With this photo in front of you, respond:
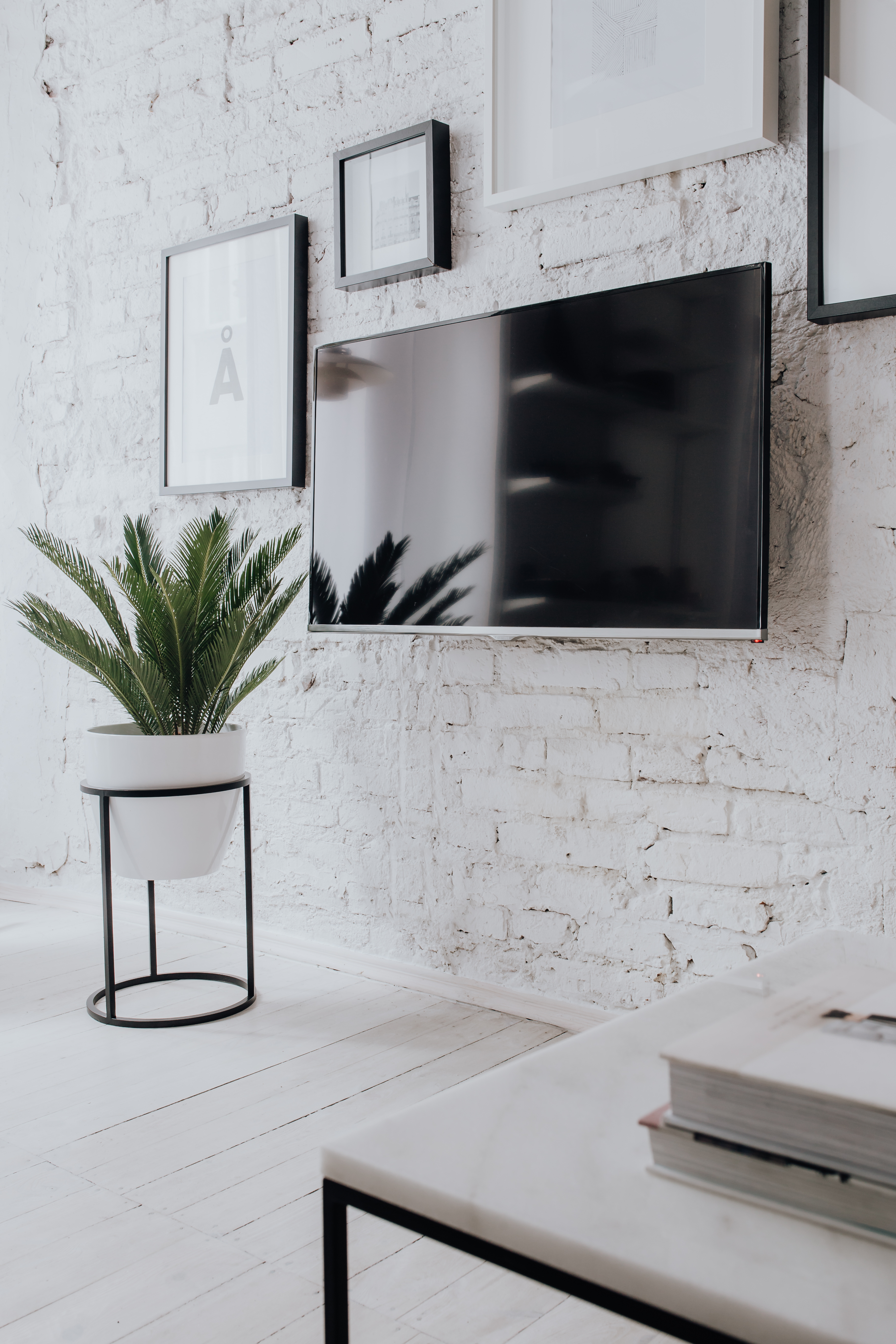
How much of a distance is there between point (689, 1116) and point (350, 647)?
193 cm

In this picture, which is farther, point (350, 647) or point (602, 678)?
point (350, 647)

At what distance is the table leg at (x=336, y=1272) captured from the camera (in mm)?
622

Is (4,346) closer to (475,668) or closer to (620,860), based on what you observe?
(475,668)

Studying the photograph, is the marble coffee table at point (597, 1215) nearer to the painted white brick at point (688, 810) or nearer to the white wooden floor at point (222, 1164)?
the white wooden floor at point (222, 1164)

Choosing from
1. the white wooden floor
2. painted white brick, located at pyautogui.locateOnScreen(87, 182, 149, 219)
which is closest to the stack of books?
the white wooden floor

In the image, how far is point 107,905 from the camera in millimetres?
2174

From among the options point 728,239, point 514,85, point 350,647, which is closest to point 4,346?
point 350,647

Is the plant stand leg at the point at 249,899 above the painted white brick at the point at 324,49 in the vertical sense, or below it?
below

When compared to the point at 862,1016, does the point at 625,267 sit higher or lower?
higher

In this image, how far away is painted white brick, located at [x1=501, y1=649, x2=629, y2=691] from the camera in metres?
2.01

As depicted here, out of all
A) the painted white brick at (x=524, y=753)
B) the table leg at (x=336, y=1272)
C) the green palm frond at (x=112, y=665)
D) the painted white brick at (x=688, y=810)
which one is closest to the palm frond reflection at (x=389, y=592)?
the painted white brick at (x=524, y=753)

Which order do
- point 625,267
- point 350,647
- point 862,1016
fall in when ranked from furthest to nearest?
point 350,647, point 625,267, point 862,1016

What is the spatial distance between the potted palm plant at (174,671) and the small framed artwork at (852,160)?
3.78 feet

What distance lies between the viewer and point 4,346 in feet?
10.5
